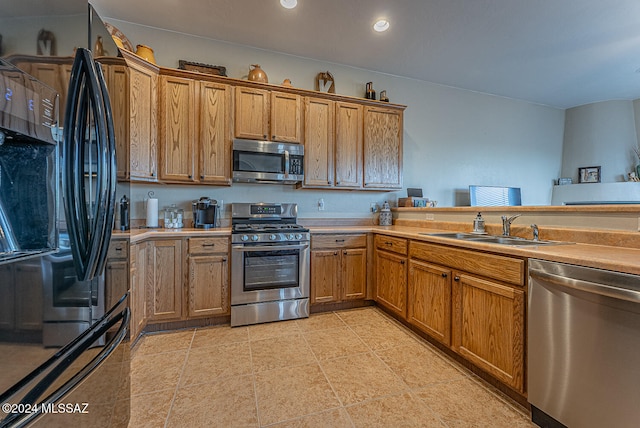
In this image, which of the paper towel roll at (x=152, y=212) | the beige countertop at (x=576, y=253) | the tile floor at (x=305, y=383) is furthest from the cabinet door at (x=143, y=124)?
the tile floor at (x=305, y=383)

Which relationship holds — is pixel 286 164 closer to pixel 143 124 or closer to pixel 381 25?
pixel 143 124

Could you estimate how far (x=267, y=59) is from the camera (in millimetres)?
3367

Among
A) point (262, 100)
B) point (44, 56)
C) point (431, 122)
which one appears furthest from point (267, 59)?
point (44, 56)

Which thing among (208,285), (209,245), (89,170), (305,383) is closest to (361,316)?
(305,383)

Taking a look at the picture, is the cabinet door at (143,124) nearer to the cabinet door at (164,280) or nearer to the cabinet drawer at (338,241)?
the cabinet door at (164,280)

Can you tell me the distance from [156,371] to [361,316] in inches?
74.1

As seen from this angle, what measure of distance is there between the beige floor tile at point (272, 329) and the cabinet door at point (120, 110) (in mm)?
1749

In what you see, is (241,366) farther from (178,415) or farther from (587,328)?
(587,328)

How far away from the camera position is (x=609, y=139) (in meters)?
Result: 4.79

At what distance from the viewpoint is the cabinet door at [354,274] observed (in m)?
3.01

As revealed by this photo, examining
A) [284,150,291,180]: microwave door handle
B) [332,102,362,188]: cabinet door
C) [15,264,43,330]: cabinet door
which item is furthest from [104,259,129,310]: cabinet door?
[332,102,362,188]: cabinet door

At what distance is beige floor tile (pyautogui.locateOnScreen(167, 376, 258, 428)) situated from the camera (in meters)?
1.44

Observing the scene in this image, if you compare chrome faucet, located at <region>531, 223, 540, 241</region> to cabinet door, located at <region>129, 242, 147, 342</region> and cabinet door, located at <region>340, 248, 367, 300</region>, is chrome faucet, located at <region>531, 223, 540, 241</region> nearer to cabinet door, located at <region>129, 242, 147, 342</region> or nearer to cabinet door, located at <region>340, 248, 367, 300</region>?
cabinet door, located at <region>340, 248, 367, 300</region>

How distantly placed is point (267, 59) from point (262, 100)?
0.77m
